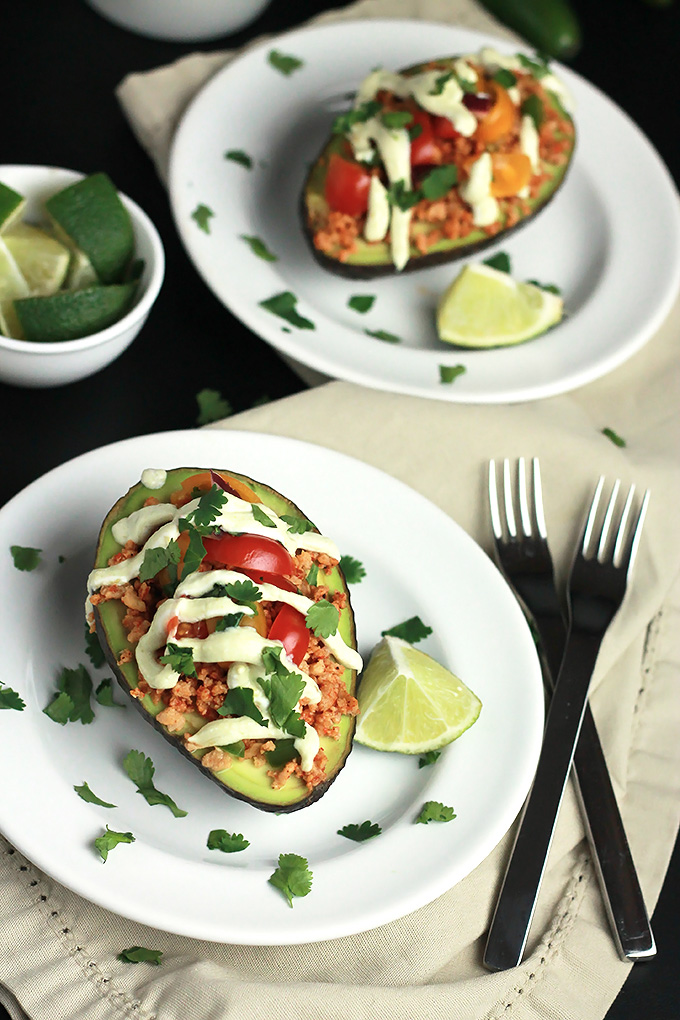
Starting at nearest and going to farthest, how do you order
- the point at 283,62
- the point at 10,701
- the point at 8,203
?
the point at 10,701 < the point at 8,203 < the point at 283,62

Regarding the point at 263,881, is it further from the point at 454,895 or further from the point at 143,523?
the point at 143,523

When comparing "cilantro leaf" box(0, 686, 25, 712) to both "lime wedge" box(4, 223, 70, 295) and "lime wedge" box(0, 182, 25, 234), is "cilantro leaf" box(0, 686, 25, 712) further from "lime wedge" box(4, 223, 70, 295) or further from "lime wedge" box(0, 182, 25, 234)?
"lime wedge" box(0, 182, 25, 234)

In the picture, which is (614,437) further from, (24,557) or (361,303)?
(24,557)

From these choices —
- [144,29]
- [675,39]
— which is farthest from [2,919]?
[675,39]

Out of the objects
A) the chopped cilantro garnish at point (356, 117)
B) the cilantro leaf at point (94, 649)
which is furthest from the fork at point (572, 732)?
the chopped cilantro garnish at point (356, 117)

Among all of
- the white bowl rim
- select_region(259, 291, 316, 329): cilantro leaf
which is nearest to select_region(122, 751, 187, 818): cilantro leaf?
the white bowl rim

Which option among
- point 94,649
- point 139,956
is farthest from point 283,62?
point 139,956
